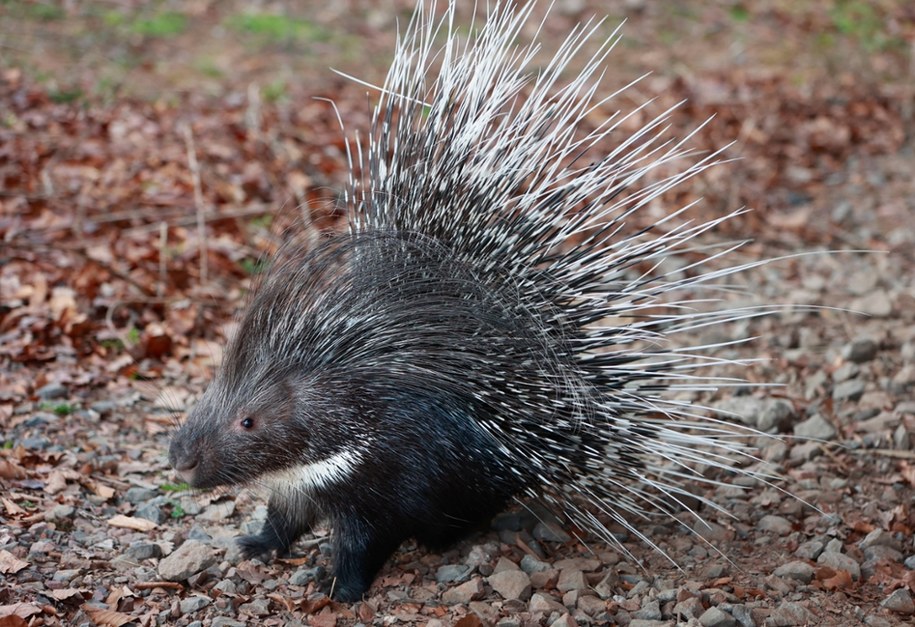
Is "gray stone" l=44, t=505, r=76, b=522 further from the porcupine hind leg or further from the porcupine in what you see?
the porcupine hind leg

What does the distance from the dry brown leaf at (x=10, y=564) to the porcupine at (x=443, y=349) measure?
0.52 m

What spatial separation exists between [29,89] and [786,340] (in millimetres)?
5502

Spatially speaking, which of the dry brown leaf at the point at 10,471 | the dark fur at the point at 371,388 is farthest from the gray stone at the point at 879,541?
the dry brown leaf at the point at 10,471

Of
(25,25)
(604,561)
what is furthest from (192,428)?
(25,25)

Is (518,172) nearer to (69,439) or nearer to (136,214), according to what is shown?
(69,439)

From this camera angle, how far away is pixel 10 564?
286 centimetres

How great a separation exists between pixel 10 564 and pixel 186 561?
0.49 m

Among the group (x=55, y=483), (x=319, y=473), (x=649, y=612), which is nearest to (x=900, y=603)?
(x=649, y=612)

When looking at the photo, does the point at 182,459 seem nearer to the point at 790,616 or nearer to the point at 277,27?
the point at 790,616

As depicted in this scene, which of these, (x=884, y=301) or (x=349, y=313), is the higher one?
(x=349, y=313)

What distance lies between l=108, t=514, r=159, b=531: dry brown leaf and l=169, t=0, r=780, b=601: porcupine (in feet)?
1.48

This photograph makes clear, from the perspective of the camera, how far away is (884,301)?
509 cm

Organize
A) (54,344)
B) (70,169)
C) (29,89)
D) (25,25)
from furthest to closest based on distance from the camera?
(25,25)
(29,89)
(70,169)
(54,344)

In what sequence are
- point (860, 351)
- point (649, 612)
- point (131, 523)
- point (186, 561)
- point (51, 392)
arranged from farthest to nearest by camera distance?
point (860, 351), point (51, 392), point (131, 523), point (186, 561), point (649, 612)
